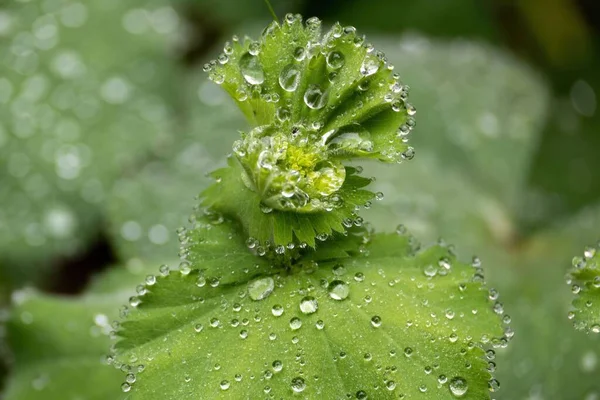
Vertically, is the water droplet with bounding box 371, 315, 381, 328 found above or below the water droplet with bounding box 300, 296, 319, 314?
above

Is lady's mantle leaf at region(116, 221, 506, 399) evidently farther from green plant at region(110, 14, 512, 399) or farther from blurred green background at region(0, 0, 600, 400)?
blurred green background at region(0, 0, 600, 400)

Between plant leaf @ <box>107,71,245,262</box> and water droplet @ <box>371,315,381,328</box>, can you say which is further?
plant leaf @ <box>107,71,245,262</box>

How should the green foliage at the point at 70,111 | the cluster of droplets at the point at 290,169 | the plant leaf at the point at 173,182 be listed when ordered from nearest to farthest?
1. the cluster of droplets at the point at 290,169
2. the plant leaf at the point at 173,182
3. the green foliage at the point at 70,111

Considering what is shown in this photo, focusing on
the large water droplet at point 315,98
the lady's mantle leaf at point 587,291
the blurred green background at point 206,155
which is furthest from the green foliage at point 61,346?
the lady's mantle leaf at point 587,291

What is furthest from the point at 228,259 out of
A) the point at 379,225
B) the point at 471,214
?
the point at 471,214

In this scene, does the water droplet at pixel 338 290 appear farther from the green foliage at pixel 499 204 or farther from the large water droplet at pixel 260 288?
the green foliage at pixel 499 204

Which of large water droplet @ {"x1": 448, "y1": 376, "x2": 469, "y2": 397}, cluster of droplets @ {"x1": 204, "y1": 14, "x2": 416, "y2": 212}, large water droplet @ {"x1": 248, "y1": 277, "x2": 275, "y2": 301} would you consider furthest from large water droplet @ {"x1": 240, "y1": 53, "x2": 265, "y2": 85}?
large water droplet @ {"x1": 448, "y1": 376, "x2": 469, "y2": 397}

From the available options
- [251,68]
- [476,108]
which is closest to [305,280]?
[251,68]

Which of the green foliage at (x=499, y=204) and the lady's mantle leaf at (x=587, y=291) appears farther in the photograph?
the green foliage at (x=499, y=204)
